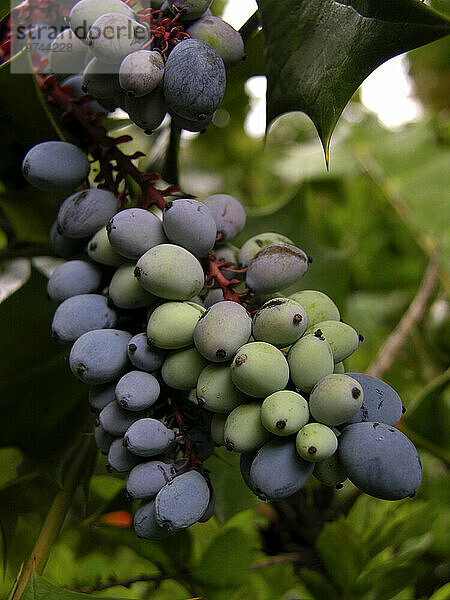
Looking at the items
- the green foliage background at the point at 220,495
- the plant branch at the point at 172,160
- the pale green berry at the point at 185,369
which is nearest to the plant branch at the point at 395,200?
the green foliage background at the point at 220,495

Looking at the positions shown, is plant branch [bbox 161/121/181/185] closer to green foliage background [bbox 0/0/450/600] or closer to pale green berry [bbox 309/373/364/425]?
green foliage background [bbox 0/0/450/600]

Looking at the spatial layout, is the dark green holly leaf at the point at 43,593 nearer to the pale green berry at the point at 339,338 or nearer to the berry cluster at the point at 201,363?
the berry cluster at the point at 201,363

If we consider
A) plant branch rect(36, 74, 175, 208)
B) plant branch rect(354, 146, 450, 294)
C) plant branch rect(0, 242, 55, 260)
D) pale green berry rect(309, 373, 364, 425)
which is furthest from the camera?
plant branch rect(354, 146, 450, 294)

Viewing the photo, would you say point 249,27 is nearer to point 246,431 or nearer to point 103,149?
point 103,149

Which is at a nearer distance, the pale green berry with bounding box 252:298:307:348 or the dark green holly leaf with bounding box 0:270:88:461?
the pale green berry with bounding box 252:298:307:348

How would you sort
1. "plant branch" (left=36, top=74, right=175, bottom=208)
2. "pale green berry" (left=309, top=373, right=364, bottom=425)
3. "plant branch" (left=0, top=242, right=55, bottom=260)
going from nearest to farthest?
"pale green berry" (left=309, top=373, right=364, bottom=425) → "plant branch" (left=36, top=74, right=175, bottom=208) → "plant branch" (left=0, top=242, right=55, bottom=260)

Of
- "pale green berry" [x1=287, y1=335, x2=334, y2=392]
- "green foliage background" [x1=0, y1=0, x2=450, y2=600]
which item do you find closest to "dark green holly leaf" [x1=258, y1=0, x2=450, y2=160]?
"green foliage background" [x1=0, y1=0, x2=450, y2=600]

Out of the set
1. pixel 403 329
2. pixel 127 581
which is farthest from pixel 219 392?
pixel 403 329
